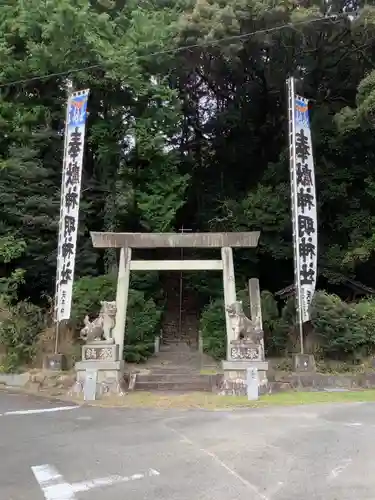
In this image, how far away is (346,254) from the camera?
623 inches

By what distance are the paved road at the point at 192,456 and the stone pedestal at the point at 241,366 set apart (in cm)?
230

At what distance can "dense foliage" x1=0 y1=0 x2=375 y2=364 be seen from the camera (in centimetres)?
1532

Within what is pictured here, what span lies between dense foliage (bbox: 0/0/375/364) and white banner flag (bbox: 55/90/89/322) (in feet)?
7.81

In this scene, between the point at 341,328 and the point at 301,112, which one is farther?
the point at 301,112

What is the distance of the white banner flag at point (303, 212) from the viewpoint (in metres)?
12.3

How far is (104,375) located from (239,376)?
2906mm

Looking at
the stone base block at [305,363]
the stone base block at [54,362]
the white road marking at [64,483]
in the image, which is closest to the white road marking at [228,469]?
the white road marking at [64,483]

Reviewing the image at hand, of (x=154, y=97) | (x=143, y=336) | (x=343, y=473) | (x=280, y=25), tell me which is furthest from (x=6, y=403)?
(x=280, y=25)

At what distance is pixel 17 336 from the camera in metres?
13.0

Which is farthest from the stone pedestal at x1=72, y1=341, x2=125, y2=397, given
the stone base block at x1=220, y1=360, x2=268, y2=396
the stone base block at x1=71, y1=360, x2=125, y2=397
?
the stone base block at x1=220, y1=360, x2=268, y2=396

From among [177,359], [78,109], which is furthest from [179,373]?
[78,109]

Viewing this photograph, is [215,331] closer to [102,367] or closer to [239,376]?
[239,376]

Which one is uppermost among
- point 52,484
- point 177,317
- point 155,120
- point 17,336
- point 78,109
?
point 155,120

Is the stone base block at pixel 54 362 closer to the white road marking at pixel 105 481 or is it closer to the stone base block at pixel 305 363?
the stone base block at pixel 305 363
